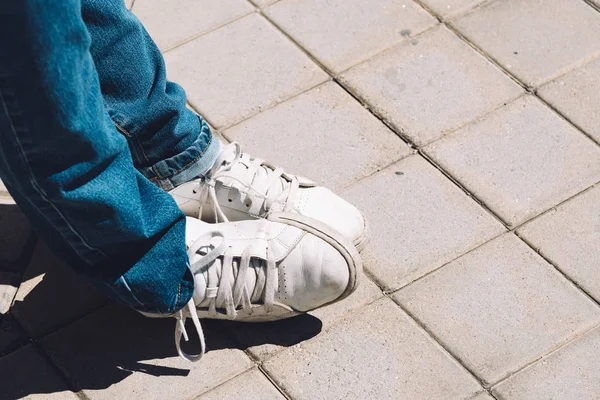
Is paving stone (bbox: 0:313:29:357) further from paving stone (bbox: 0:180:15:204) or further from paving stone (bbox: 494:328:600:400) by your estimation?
paving stone (bbox: 494:328:600:400)

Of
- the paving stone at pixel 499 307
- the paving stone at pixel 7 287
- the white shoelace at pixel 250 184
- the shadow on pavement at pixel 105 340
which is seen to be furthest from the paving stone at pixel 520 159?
the paving stone at pixel 7 287

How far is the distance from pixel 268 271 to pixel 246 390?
0.27 meters

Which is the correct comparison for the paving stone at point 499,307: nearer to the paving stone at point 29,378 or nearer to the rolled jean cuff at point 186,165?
the rolled jean cuff at point 186,165

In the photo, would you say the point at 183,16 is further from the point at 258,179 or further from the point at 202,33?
the point at 258,179

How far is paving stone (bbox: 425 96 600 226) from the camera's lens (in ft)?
7.80

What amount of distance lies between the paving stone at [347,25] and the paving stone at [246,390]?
43.1 inches

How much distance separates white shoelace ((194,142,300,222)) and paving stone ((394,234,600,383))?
37cm

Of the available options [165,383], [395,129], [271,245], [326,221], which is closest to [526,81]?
[395,129]

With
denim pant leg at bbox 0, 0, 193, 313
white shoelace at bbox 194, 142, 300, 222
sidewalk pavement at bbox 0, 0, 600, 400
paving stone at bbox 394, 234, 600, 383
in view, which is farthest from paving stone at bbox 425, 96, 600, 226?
denim pant leg at bbox 0, 0, 193, 313

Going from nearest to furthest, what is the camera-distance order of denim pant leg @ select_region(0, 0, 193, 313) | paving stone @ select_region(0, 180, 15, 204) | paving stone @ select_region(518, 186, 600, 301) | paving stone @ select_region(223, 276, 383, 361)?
denim pant leg @ select_region(0, 0, 193, 313) → paving stone @ select_region(223, 276, 383, 361) → paving stone @ select_region(518, 186, 600, 301) → paving stone @ select_region(0, 180, 15, 204)

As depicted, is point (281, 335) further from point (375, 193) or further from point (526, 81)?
point (526, 81)

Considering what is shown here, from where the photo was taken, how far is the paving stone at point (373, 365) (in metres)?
1.99

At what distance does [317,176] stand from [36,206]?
0.86 m

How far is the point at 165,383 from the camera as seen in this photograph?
6.65ft
